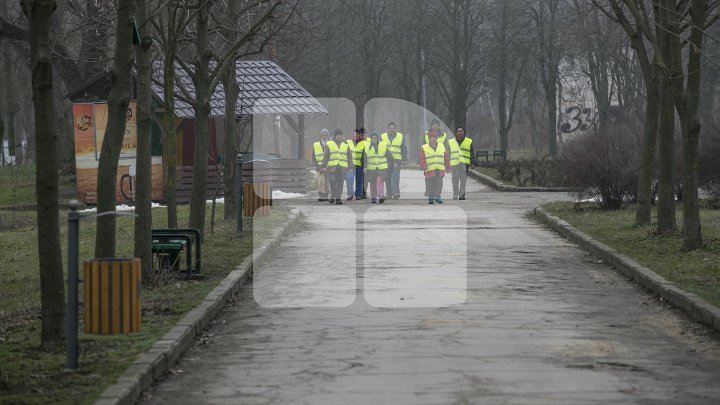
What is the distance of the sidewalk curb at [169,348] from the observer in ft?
25.6

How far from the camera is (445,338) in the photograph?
10.4 metres

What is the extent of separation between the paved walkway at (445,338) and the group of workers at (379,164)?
1249cm

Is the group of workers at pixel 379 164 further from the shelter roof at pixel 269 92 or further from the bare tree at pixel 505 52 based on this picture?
the bare tree at pixel 505 52

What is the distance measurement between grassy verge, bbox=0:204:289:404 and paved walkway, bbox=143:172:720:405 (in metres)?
0.40

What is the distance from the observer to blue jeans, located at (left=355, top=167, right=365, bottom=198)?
106ft

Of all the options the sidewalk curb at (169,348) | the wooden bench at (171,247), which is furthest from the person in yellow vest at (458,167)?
the wooden bench at (171,247)

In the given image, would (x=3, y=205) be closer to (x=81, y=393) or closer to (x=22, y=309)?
(x=22, y=309)

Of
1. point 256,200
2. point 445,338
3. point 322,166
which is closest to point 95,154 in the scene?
point 322,166

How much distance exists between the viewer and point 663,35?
1869 centimetres

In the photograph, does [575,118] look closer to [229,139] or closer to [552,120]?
[552,120]

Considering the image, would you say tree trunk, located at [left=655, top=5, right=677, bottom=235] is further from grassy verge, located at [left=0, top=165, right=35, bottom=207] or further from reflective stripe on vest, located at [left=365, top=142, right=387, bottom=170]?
grassy verge, located at [left=0, top=165, right=35, bottom=207]

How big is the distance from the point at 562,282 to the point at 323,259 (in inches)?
161

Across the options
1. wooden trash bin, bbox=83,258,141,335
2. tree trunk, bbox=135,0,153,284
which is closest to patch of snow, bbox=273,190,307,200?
tree trunk, bbox=135,0,153,284

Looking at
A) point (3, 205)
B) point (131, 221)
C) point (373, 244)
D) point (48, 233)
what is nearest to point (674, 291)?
point (48, 233)
